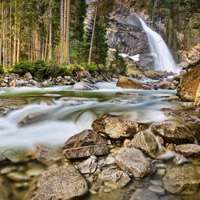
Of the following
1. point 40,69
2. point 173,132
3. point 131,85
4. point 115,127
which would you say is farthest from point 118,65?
point 173,132

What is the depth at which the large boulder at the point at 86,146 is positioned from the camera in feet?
16.8

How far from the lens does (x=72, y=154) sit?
516 cm

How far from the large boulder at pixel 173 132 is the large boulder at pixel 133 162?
0.76m

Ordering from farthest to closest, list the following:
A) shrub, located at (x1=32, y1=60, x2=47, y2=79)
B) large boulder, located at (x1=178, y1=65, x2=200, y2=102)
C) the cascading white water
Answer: the cascading white water < shrub, located at (x1=32, y1=60, x2=47, y2=79) < large boulder, located at (x1=178, y1=65, x2=200, y2=102)

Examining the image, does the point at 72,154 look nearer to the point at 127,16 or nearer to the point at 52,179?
the point at 52,179

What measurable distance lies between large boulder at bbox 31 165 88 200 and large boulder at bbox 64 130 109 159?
18.6 inches

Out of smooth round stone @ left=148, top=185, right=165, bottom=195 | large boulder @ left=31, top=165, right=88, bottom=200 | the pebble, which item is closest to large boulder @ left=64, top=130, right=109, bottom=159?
large boulder @ left=31, top=165, right=88, bottom=200

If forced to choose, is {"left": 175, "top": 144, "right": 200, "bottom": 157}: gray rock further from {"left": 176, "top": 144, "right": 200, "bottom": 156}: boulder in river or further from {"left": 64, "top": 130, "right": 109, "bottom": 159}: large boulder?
{"left": 64, "top": 130, "right": 109, "bottom": 159}: large boulder

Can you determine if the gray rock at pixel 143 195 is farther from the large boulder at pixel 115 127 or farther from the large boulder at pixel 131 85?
the large boulder at pixel 131 85

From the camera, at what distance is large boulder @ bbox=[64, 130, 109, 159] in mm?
5133

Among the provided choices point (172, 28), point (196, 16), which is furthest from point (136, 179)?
point (172, 28)

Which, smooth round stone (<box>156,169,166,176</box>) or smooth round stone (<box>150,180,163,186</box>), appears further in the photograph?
smooth round stone (<box>156,169,166,176</box>)

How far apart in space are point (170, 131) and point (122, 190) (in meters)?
1.71

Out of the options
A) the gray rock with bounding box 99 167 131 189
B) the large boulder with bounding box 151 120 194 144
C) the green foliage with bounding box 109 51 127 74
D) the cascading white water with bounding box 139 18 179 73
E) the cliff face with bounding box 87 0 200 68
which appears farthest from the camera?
the cliff face with bounding box 87 0 200 68
